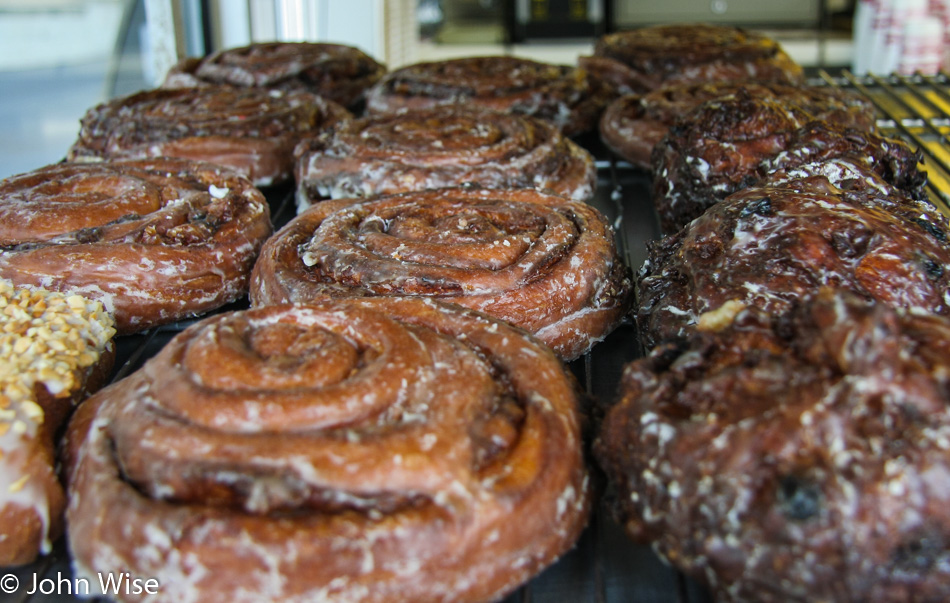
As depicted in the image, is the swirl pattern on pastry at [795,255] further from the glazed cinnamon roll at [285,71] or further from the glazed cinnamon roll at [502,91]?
the glazed cinnamon roll at [285,71]

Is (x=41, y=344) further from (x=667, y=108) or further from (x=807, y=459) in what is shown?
(x=667, y=108)

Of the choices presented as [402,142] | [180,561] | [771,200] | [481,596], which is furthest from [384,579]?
[402,142]

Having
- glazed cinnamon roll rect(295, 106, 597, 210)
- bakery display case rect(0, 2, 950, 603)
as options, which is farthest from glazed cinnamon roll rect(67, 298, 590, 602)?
glazed cinnamon roll rect(295, 106, 597, 210)

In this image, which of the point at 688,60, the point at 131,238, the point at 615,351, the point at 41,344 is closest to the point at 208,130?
the point at 131,238

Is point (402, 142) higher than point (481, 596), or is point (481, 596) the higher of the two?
point (402, 142)

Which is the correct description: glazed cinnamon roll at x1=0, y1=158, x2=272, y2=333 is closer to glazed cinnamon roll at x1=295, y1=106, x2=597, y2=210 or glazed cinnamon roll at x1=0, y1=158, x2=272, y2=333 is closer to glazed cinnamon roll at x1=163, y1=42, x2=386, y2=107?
glazed cinnamon roll at x1=295, y1=106, x2=597, y2=210

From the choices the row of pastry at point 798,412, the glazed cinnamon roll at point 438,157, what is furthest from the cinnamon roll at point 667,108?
the row of pastry at point 798,412

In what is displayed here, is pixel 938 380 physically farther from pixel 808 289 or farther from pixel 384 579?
pixel 384 579
